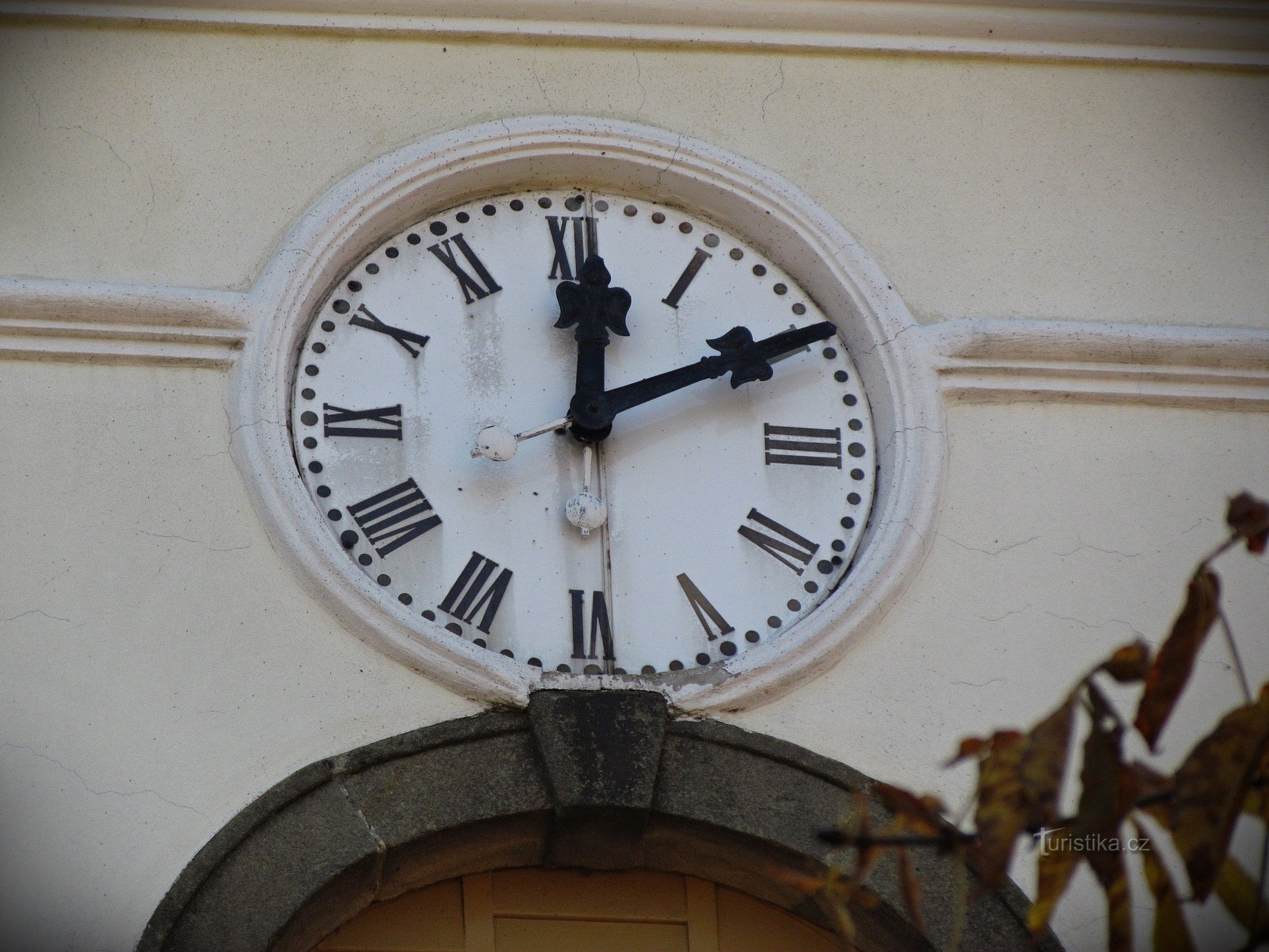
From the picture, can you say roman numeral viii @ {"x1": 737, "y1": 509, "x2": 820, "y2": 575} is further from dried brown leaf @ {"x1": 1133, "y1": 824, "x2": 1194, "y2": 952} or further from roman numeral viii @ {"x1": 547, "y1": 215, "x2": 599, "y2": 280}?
dried brown leaf @ {"x1": 1133, "y1": 824, "x2": 1194, "y2": 952}

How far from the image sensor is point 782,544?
4848 mm

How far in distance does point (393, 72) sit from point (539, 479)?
3.67 ft

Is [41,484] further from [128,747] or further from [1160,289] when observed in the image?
[1160,289]

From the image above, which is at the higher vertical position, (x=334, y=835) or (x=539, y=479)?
(x=539, y=479)

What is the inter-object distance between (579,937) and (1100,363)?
178 centimetres

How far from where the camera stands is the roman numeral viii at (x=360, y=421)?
4.81 metres

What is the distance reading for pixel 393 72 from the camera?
5281 millimetres

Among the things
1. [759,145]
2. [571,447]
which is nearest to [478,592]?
[571,447]

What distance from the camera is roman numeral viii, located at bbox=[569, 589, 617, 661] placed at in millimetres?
4652

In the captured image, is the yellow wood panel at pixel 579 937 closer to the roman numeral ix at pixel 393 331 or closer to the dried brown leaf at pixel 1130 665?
the roman numeral ix at pixel 393 331

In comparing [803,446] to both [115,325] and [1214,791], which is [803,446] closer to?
[115,325]

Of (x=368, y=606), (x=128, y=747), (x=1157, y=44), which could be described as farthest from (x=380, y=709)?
(x=1157, y=44)

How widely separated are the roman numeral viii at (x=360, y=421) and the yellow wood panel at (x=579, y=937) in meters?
1.07

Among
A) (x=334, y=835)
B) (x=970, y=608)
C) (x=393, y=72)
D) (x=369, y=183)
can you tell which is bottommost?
(x=334, y=835)
